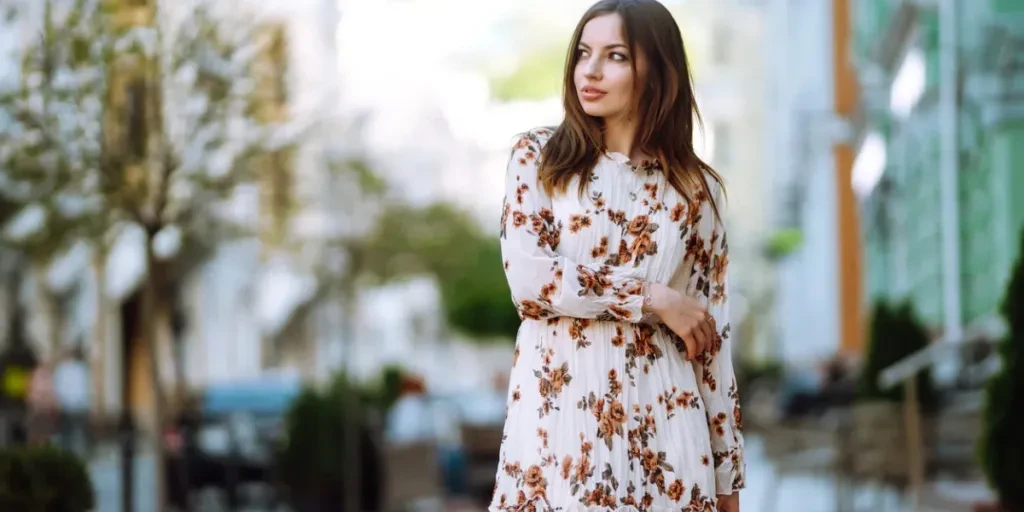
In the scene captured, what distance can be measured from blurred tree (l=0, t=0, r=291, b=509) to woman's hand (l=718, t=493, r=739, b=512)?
25.0 ft

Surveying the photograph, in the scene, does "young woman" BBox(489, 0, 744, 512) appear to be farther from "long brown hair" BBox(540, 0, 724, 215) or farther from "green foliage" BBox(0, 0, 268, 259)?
"green foliage" BBox(0, 0, 268, 259)

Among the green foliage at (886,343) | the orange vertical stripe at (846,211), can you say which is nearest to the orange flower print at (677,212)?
the green foliage at (886,343)

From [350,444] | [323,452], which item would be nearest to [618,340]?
[350,444]

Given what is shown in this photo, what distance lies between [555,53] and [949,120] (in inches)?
1750

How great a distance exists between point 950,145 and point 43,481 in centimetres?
1365

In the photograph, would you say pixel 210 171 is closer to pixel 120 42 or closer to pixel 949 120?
pixel 120 42

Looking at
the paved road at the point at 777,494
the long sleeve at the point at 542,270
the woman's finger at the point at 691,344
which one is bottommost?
the paved road at the point at 777,494

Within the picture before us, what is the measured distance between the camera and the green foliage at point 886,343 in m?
16.6

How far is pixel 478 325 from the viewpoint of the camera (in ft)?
127

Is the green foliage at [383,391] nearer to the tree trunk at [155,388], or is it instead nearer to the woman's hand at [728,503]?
the tree trunk at [155,388]

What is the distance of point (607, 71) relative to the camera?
3605 mm

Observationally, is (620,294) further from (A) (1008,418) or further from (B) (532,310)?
(A) (1008,418)

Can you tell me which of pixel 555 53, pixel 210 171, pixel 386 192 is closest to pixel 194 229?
pixel 210 171

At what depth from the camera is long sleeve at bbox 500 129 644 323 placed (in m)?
3.48
